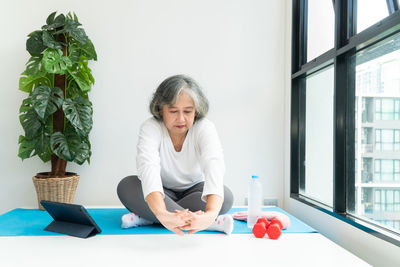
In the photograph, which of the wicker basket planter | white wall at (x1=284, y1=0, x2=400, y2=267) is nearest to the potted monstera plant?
the wicker basket planter

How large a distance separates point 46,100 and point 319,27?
Answer: 1.94 m

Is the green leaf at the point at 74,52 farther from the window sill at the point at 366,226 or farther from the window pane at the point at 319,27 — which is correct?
the window sill at the point at 366,226

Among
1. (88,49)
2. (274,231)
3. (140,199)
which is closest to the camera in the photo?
(274,231)

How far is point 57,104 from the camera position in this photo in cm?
223

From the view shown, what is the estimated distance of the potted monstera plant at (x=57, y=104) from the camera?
2.22 m

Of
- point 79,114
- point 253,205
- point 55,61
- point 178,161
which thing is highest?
point 55,61

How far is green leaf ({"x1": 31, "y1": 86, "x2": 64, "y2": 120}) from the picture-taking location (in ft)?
7.07

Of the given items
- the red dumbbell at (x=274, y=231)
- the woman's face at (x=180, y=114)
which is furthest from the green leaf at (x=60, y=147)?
the red dumbbell at (x=274, y=231)

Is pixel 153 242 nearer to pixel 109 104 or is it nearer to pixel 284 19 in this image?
pixel 109 104

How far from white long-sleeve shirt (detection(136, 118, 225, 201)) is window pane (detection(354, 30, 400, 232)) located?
759mm

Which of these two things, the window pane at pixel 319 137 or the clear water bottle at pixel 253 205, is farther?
the window pane at pixel 319 137

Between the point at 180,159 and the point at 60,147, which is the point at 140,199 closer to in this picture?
the point at 180,159

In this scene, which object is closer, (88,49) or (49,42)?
(49,42)

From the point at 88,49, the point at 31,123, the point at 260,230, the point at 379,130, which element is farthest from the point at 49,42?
the point at 379,130
